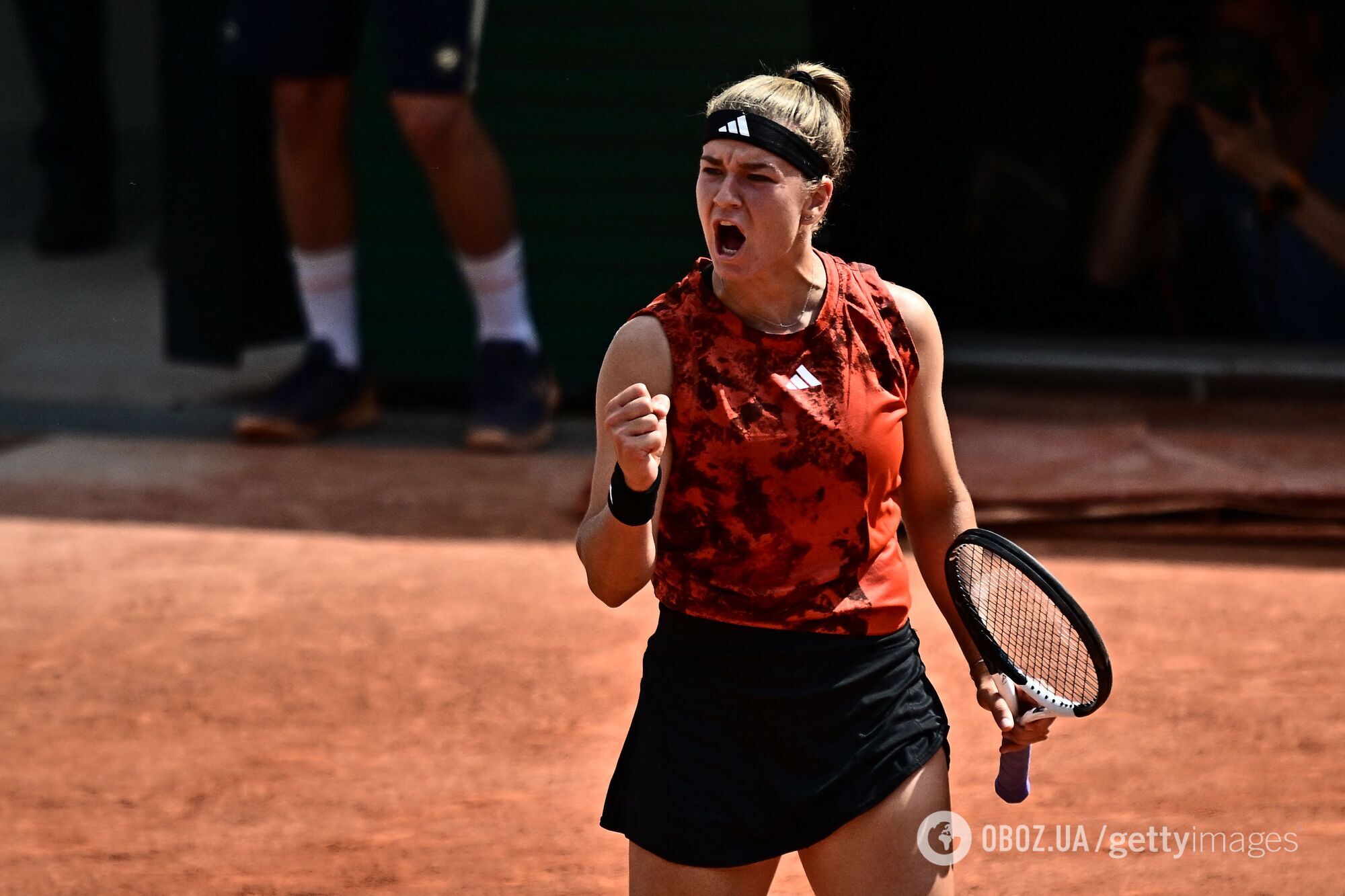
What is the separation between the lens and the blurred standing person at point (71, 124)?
9188 mm

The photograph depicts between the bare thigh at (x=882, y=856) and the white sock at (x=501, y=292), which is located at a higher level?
the bare thigh at (x=882, y=856)

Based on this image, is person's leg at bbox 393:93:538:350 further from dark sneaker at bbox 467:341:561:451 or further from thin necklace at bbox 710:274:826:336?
thin necklace at bbox 710:274:826:336

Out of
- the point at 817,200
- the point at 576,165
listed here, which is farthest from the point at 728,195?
the point at 576,165

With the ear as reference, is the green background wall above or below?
below

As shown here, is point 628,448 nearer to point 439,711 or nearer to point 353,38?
point 439,711

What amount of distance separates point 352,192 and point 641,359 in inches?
163

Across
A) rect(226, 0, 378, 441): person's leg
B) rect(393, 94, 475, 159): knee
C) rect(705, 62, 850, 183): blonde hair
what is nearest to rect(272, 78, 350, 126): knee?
rect(226, 0, 378, 441): person's leg

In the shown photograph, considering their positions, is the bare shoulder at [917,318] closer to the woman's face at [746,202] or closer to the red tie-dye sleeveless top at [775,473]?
the red tie-dye sleeveless top at [775,473]

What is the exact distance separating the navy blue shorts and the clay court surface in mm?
1374

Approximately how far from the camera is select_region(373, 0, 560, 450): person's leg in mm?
5594

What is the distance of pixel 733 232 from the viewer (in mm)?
2303

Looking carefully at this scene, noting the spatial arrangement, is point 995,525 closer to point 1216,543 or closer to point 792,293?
point 1216,543

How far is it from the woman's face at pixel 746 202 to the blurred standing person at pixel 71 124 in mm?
7759

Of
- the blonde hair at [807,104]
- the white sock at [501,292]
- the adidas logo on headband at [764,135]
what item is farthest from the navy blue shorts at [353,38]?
the adidas logo on headband at [764,135]
